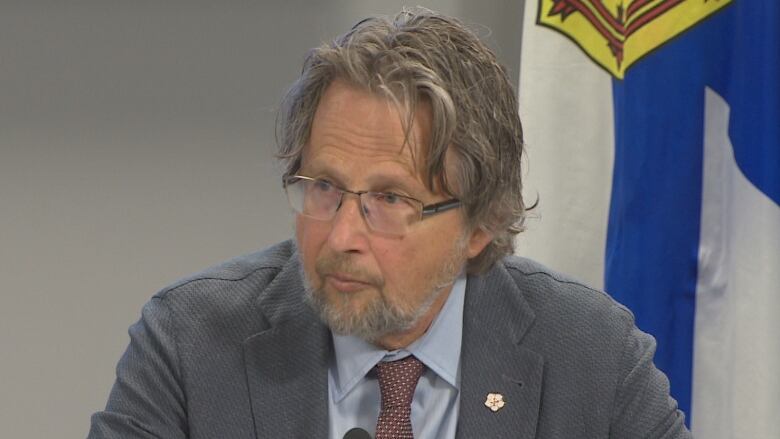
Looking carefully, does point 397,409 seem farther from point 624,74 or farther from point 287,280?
point 624,74

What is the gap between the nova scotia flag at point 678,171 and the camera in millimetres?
3059

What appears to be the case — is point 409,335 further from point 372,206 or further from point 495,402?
point 372,206

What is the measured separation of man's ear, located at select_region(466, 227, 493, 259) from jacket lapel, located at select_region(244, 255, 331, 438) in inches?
11.7

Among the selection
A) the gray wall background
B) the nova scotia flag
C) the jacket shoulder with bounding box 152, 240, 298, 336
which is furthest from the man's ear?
the gray wall background

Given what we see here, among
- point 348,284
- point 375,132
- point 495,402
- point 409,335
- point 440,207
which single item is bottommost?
point 495,402

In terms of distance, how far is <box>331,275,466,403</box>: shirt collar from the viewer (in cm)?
226

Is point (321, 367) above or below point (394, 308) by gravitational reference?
below

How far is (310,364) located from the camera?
2.24m

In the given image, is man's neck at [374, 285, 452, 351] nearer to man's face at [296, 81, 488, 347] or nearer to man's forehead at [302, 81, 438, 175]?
man's face at [296, 81, 488, 347]

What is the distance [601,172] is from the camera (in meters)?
3.25

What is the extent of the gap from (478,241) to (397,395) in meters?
0.32

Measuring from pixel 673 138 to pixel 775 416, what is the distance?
0.71 metres

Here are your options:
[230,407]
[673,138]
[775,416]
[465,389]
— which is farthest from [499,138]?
[775,416]

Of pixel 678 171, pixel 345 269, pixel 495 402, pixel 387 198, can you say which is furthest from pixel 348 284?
pixel 678 171
